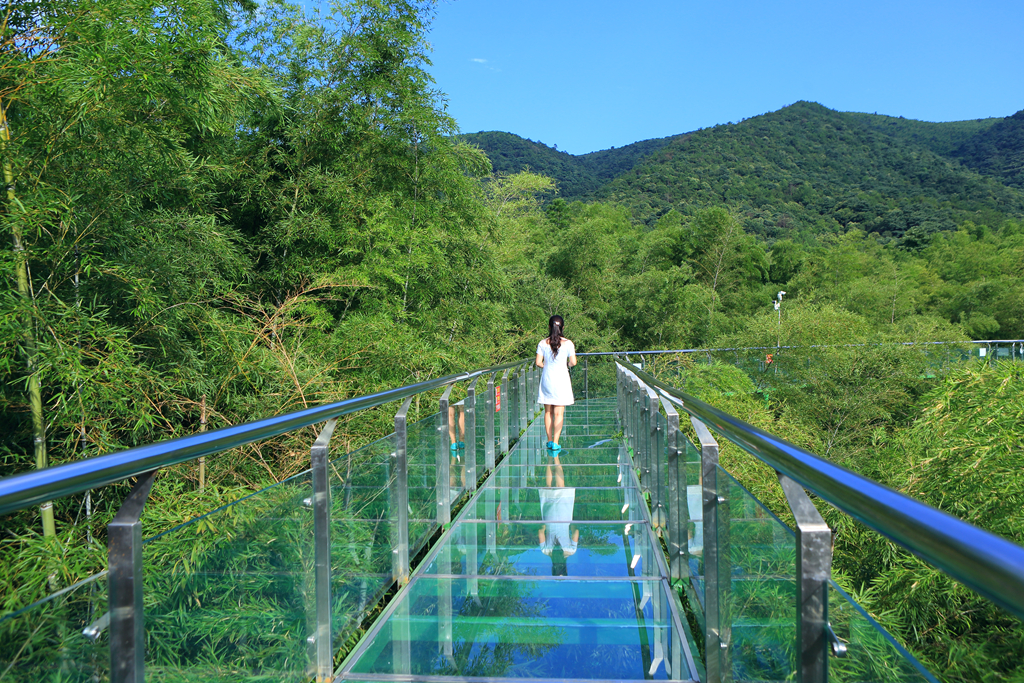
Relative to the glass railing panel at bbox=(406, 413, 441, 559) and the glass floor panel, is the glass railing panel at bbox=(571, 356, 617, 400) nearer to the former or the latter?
the glass floor panel

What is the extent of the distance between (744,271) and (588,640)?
135 ft

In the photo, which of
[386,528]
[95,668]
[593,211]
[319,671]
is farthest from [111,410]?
[593,211]

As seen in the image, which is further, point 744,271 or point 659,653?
point 744,271

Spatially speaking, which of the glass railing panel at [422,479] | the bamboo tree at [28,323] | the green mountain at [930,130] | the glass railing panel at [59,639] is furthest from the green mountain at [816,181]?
the glass railing panel at [59,639]

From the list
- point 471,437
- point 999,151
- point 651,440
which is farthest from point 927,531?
point 999,151

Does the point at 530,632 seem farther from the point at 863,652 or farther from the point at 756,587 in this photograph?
the point at 863,652

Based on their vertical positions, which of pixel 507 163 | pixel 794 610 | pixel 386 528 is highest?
pixel 507 163

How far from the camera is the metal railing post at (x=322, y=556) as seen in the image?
2.18 metres

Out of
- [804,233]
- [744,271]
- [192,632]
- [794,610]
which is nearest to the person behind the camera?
[794,610]

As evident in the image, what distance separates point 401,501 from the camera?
124 inches

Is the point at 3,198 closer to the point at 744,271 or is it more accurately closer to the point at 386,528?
the point at 386,528

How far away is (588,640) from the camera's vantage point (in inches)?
99.5

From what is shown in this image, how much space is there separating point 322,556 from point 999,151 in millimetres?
83242

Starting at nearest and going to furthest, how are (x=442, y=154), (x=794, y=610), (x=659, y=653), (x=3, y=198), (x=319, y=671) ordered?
(x=794, y=610)
(x=319, y=671)
(x=659, y=653)
(x=3, y=198)
(x=442, y=154)
